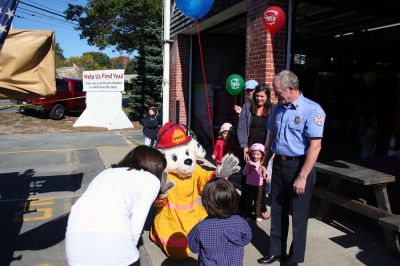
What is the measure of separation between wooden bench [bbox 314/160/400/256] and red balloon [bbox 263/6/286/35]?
6.56 feet

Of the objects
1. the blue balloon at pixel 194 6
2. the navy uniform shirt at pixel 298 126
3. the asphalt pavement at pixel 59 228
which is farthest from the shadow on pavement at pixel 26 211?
the blue balloon at pixel 194 6

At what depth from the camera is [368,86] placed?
13.9m

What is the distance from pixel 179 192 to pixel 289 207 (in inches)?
43.9

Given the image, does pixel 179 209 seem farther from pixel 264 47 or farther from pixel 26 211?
pixel 264 47

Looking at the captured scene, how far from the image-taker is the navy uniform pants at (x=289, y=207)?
329 centimetres

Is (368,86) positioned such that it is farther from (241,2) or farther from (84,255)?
(84,255)

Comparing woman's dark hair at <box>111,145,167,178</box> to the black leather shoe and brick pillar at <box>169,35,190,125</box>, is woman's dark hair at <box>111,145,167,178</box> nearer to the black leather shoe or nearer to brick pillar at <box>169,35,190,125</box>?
the black leather shoe

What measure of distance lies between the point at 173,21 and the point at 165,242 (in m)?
7.68

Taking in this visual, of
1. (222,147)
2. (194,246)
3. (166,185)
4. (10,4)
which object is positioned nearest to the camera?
(194,246)

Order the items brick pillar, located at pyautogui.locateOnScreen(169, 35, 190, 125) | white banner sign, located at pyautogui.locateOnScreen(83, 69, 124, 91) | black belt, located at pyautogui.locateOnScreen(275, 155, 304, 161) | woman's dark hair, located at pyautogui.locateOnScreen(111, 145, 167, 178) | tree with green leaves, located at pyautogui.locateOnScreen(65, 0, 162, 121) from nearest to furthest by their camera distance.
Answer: woman's dark hair, located at pyautogui.locateOnScreen(111, 145, 167, 178) → black belt, located at pyautogui.locateOnScreen(275, 155, 304, 161) → brick pillar, located at pyautogui.locateOnScreen(169, 35, 190, 125) → white banner sign, located at pyautogui.locateOnScreen(83, 69, 124, 91) → tree with green leaves, located at pyautogui.locateOnScreen(65, 0, 162, 121)

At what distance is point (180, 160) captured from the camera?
11.9ft

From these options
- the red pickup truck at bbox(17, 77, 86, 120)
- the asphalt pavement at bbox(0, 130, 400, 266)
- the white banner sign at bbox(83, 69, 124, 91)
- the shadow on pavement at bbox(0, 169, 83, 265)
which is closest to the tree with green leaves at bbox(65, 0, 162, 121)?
the white banner sign at bbox(83, 69, 124, 91)

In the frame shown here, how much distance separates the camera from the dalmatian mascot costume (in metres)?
3.62

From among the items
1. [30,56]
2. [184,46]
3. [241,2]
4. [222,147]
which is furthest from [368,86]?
[30,56]
